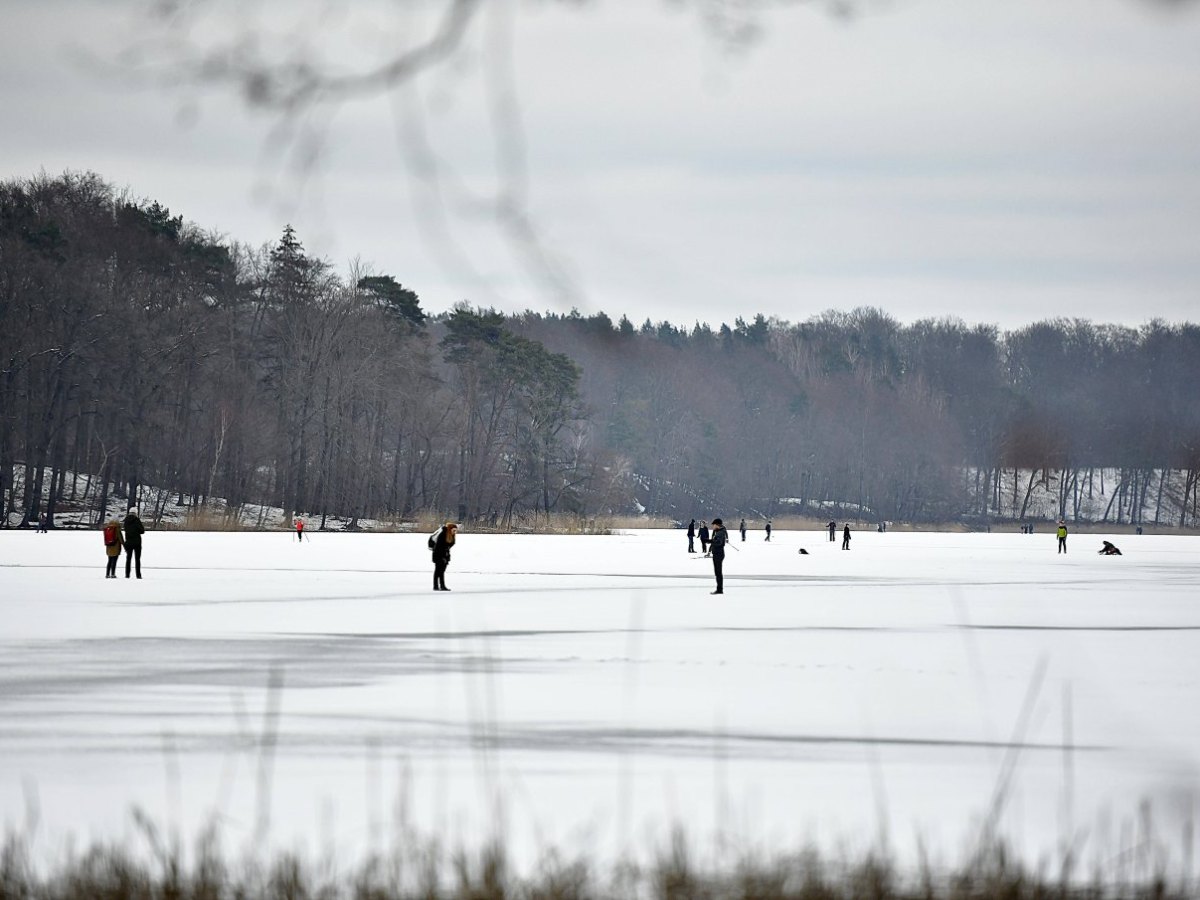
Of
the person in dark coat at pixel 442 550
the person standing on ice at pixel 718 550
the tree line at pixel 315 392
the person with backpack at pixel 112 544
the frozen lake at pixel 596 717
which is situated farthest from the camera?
the tree line at pixel 315 392

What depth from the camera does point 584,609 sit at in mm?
22031

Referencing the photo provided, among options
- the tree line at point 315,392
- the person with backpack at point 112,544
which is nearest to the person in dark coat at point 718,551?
the person with backpack at point 112,544

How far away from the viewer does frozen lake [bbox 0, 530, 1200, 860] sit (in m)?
7.17

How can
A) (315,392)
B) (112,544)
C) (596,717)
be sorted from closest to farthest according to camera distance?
(596,717) < (112,544) < (315,392)

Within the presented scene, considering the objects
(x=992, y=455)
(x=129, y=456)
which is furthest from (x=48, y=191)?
(x=992, y=455)

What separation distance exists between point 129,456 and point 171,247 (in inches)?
386

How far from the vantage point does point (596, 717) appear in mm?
10891

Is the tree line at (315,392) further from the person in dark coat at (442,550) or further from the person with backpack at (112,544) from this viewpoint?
the person with backpack at (112,544)

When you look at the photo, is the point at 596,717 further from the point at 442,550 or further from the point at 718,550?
the point at 442,550

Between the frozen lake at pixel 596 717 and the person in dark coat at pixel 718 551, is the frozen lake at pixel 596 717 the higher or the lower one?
the lower one

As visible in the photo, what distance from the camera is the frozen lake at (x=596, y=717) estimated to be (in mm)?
7168

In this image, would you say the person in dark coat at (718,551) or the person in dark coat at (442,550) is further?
the person in dark coat at (442,550)

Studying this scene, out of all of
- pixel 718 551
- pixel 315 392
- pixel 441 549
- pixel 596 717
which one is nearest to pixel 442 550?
pixel 441 549

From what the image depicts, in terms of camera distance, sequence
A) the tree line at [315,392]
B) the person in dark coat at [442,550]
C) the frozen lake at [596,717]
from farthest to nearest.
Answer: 1. the tree line at [315,392]
2. the person in dark coat at [442,550]
3. the frozen lake at [596,717]
